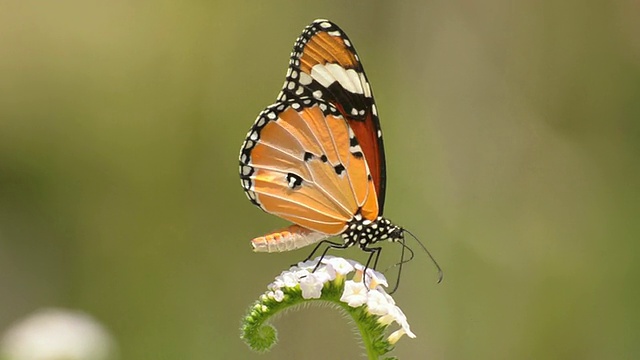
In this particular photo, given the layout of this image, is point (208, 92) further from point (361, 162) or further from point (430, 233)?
point (361, 162)

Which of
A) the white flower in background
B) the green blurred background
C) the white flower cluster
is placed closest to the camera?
the white flower cluster

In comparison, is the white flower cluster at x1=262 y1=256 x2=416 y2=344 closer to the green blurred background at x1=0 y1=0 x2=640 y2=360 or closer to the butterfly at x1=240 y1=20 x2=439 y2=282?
the butterfly at x1=240 y1=20 x2=439 y2=282

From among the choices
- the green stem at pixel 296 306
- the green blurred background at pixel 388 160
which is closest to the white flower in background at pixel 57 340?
the green blurred background at pixel 388 160

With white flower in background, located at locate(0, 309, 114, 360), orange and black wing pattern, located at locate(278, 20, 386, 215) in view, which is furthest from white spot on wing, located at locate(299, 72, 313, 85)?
white flower in background, located at locate(0, 309, 114, 360)

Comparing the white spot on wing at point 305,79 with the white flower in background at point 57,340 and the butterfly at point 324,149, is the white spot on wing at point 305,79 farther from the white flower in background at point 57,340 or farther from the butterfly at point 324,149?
the white flower in background at point 57,340

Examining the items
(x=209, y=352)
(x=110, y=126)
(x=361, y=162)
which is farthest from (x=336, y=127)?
(x=110, y=126)

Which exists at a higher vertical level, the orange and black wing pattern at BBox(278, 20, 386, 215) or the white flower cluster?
the orange and black wing pattern at BBox(278, 20, 386, 215)
